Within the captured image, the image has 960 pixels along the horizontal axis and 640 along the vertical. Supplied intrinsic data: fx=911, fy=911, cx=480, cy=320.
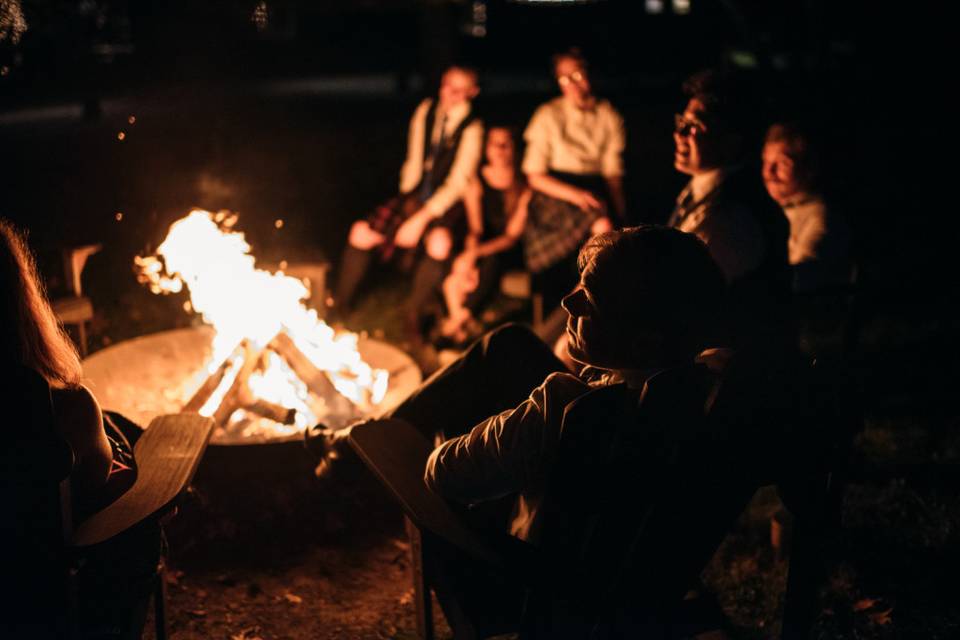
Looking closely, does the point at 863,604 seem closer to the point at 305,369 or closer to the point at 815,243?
the point at 815,243

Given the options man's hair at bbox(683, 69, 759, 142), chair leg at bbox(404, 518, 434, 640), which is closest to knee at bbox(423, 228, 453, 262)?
man's hair at bbox(683, 69, 759, 142)

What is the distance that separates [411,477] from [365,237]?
156 inches

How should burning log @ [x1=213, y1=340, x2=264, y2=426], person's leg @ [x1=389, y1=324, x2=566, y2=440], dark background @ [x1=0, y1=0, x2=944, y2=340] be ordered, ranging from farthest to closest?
dark background @ [x1=0, y1=0, x2=944, y2=340] → burning log @ [x1=213, y1=340, x2=264, y2=426] → person's leg @ [x1=389, y1=324, x2=566, y2=440]

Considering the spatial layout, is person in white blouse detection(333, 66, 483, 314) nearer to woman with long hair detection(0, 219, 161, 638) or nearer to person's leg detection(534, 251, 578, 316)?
person's leg detection(534, 251, 578, 316)

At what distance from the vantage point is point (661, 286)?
234cm

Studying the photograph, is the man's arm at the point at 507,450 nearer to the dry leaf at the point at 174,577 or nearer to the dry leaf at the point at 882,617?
the dry leaf at the point at 174,577

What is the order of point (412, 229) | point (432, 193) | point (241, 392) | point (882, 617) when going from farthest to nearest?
1. point (432, 193)
2. point (412, 229)
3. point (241, 392)
4. point (882, 617)

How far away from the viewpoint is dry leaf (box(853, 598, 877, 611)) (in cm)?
378

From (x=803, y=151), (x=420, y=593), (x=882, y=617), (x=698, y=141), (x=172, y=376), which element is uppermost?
(x=698, y=141)

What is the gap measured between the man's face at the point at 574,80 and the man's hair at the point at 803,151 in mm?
1987

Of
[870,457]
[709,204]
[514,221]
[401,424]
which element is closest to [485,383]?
[401,424]

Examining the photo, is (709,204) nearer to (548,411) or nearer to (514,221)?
(548,411)

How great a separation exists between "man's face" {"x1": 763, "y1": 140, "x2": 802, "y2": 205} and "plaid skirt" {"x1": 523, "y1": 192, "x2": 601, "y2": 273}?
5.51 feet

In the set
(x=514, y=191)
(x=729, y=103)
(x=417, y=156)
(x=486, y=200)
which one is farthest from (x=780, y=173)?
(x=417, y=156)
